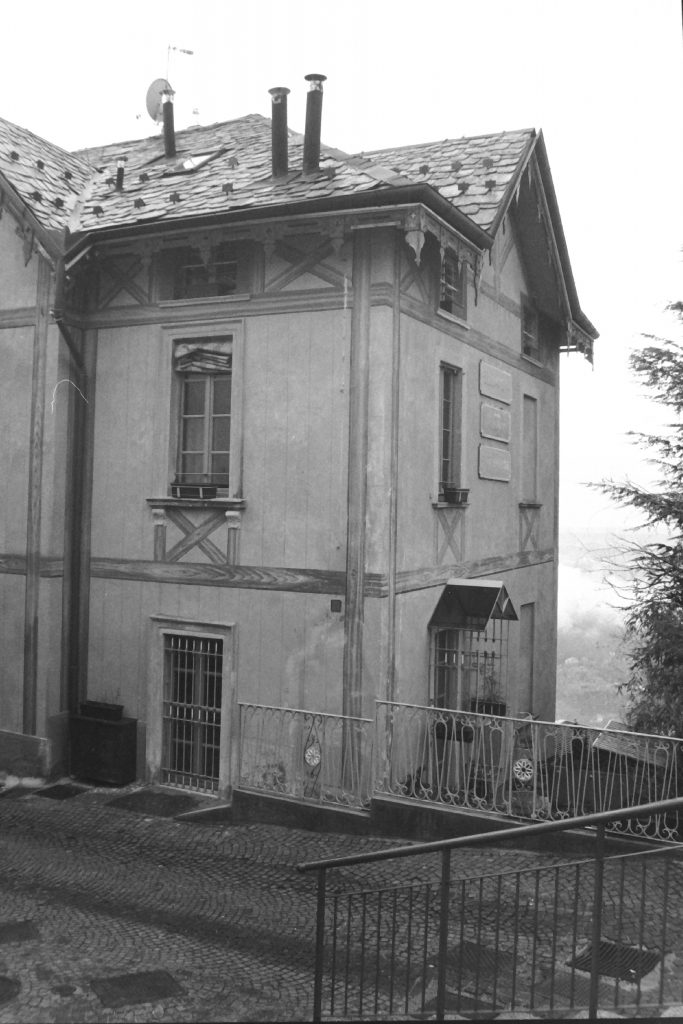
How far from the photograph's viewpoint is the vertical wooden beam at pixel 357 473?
11.2m

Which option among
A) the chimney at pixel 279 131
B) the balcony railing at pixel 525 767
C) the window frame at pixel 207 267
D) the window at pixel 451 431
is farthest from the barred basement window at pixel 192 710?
the chimney at pixel 279 131

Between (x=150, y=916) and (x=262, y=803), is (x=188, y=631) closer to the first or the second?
(x=262, y=803)

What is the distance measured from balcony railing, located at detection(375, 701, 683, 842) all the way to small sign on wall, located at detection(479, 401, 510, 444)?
444 cm

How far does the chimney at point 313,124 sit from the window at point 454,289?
6.82 ft

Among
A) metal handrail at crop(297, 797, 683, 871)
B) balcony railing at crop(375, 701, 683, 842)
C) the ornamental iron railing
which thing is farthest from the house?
metal handrail at crop(297, 797, 683, 871)

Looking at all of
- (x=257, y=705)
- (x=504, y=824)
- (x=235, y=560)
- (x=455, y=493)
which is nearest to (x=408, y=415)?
(x=455, y=493)

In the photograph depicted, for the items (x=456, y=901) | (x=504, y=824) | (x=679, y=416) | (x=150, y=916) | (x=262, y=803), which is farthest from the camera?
(x=679, y=416)

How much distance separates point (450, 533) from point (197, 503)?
130 inches

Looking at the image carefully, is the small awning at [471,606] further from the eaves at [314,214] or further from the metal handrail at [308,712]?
the eaves at [314,214]

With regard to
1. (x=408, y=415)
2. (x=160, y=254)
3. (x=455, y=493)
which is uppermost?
(x=160, y=254)

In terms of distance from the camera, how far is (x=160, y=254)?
12562 millimetres

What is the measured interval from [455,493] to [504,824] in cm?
465

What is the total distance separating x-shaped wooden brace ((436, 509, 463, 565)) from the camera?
41.1 feet

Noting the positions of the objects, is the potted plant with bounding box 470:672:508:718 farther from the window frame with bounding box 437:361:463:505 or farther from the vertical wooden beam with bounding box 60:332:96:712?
the vertical wooden beam with bounding box 60:332:96:712
